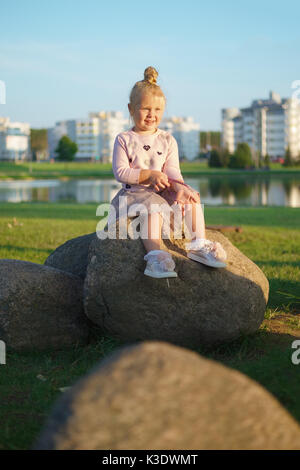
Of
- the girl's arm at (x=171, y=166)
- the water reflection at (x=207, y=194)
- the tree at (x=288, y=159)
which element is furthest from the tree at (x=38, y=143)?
the girl's arm at (x=171, y=166)

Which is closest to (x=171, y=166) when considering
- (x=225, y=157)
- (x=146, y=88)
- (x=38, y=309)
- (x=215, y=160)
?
(x=146, y=88)

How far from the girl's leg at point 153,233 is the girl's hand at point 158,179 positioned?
252 millimetres

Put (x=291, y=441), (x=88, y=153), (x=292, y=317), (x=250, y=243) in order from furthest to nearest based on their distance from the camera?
(x=88, y=153)
(x=250, y=243)
(x=292, y=317)
(x=291, y=441)

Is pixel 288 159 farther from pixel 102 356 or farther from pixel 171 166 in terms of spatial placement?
pixel 102 356

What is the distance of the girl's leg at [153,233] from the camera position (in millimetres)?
4262

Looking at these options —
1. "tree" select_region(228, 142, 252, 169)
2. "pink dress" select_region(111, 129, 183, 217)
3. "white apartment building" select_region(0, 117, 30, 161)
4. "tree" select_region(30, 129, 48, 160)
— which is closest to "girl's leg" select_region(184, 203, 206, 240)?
"pink dress" select_region(111, 129, 183, 217)

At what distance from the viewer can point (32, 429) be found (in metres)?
3.11

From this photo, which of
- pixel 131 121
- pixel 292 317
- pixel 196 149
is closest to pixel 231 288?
pixel 292 317

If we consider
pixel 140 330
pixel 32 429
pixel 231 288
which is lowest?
pixel 32 429

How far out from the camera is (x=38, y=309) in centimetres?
450

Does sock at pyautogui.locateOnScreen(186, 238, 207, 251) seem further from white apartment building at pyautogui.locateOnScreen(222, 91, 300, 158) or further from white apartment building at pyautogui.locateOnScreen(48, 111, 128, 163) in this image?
white apartment building at pyautogui.locateOnScreen(48, 111, 128, 163)

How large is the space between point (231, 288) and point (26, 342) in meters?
1.75

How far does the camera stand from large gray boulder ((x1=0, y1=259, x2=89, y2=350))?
4.43 m

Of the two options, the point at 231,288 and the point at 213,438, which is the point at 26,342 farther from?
the point at 213,438
